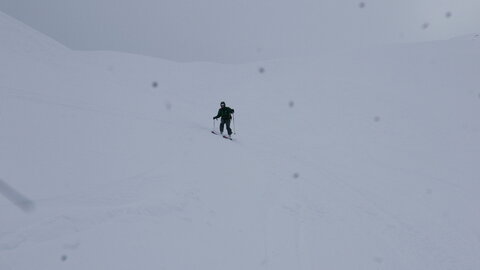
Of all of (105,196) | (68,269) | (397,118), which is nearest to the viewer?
(68,269)

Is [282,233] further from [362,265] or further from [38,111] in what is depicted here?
[38,111]

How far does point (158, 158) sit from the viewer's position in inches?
349

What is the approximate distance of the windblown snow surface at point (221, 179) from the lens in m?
5.44

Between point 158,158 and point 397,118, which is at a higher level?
point 397,118

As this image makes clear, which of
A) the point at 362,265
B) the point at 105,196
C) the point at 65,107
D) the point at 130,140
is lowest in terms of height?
the point at 362,265

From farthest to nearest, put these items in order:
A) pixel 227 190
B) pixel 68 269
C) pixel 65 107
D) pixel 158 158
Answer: pixel 65 107 → pixel 158 158 → pixel 227 190 → pixel 68 269

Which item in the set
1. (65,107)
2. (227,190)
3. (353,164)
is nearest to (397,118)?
(353,164)

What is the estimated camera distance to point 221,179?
27.3 feet

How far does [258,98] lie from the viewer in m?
21.6

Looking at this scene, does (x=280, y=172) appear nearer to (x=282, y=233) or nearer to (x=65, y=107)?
(x=282, y=233)

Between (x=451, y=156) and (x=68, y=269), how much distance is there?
42.4ft

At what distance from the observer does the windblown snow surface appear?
5441 millimetres

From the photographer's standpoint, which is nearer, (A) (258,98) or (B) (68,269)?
(B) (68,269)

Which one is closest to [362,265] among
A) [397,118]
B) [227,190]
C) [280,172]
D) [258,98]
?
[227,190]
